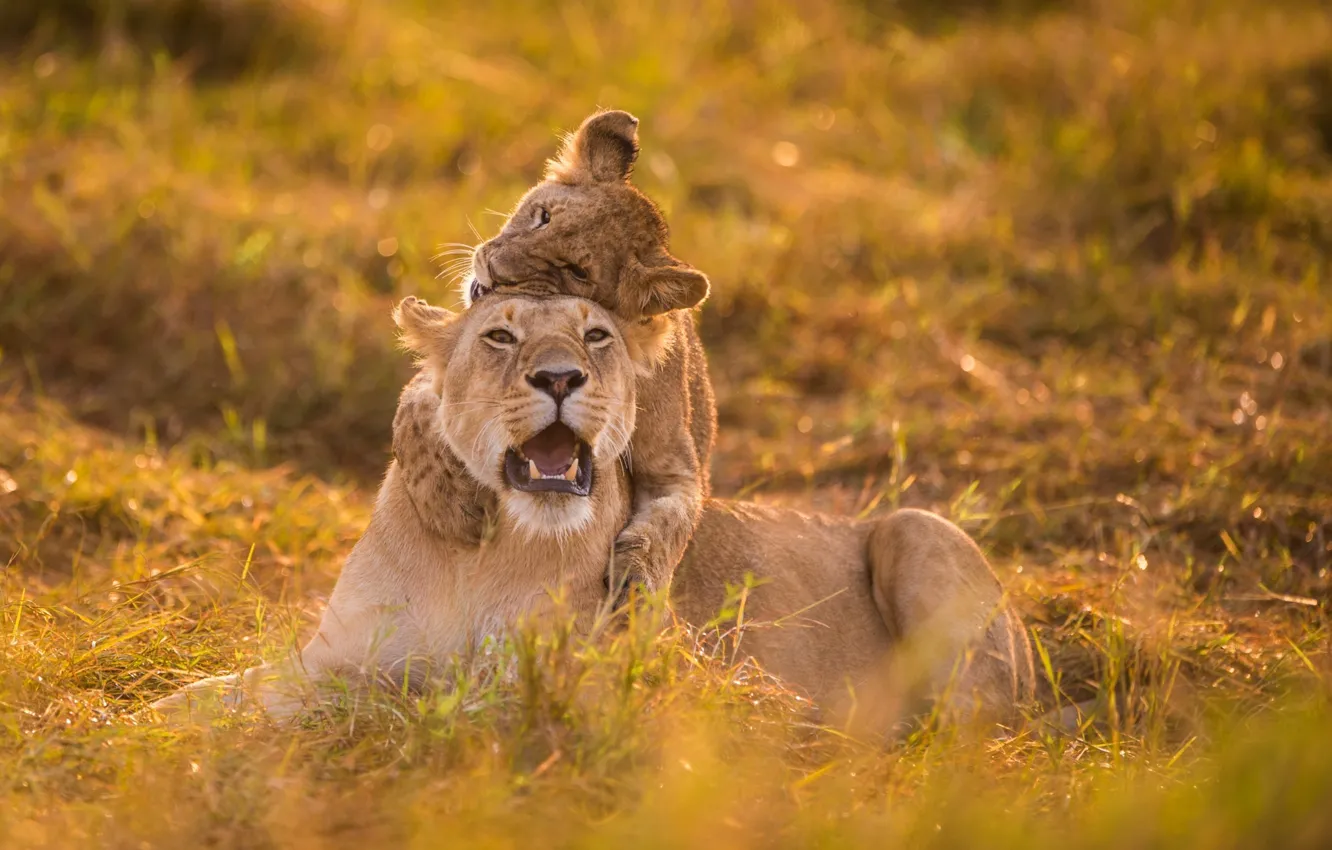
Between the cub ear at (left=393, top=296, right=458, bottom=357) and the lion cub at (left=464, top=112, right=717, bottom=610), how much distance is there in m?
0.19

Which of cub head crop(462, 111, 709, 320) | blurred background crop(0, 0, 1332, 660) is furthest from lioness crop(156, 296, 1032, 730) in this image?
Result: blurred background crop(0, 0, 1332, 660)

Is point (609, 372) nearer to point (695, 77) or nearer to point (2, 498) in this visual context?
point (2, 498)

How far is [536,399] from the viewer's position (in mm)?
3414

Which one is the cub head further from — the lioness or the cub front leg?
the cub front leg

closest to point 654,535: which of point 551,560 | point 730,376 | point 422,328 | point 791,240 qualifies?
point 551,560

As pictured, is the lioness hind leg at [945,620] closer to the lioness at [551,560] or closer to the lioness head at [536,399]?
the lioness at [551,560]

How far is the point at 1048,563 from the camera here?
550 cm

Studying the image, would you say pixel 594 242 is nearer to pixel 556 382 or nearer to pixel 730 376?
pixel 556 382

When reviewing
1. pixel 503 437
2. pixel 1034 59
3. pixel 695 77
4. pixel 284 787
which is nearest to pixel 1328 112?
pixel 1034 59

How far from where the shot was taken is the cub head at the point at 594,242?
3.99 metres

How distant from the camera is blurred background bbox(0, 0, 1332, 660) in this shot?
236 inches

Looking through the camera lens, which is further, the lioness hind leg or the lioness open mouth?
the lioness hind leg

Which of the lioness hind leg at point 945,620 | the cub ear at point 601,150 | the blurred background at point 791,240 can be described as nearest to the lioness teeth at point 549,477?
the lioness hind leg at point 945,620

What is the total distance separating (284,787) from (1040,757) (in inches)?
71.1
